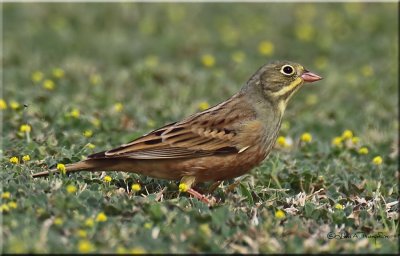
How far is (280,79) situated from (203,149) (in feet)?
4.04

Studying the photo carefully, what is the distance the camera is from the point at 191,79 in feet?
42.7

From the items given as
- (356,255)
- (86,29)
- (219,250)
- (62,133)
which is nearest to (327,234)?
(356,255)

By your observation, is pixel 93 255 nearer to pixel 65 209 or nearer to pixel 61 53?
pixel 65 209

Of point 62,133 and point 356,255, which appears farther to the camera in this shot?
point 62,133

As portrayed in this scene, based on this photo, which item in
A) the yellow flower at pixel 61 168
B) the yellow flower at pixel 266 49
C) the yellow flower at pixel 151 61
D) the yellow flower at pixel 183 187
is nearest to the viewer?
the yellow flower at pixel 61 168

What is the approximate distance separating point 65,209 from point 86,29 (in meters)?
9.46

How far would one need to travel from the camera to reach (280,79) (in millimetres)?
8516

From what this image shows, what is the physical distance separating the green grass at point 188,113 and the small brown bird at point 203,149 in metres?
0.20

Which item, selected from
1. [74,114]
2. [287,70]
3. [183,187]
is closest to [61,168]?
[183,187]

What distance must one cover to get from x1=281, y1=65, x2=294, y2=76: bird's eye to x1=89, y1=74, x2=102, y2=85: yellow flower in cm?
456

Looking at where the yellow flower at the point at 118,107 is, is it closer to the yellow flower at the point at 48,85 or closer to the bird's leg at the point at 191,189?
the yellow flower at the point at 48,85

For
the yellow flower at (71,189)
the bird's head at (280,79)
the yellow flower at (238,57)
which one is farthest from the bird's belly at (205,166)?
the yellow flower at (238,57)

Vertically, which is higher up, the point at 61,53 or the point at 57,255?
the point at 61,53

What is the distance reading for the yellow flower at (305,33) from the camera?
1540 cm
